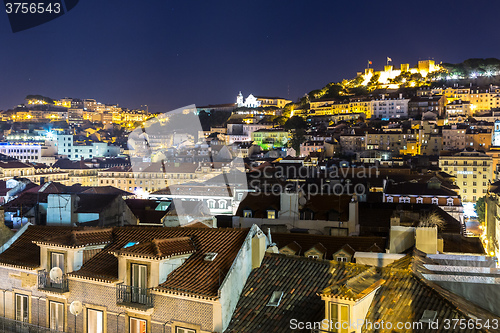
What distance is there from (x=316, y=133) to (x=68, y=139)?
55809 mm

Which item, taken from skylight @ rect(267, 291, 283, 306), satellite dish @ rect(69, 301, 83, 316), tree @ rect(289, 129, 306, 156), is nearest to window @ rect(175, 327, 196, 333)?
skylight @ rect(267, 291, 283, 306)

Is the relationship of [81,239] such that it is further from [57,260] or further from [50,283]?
[50,283]

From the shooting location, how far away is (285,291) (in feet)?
28.2

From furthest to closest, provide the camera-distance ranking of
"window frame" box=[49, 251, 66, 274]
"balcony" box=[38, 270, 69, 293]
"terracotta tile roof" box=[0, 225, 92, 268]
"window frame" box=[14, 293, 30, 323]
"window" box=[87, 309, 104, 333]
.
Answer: "terracotta tile roof" box=[0, 225, 92, 268], "window frame" box=[14, 293, 30, 323], "window frame" box=[49, 251, 66, 274], "balcony" box=[38, 270, 69, 293], "window" box=[87, 309, 104, 333]

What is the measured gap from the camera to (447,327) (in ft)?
23.3

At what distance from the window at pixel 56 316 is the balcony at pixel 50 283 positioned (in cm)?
31

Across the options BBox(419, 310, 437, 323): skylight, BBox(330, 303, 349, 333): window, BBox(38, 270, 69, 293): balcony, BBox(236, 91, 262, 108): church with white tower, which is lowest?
BBox(38, 270, 69, 293): balcony

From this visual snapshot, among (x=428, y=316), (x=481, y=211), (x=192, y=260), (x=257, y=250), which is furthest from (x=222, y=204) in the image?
(x=481, y=211)

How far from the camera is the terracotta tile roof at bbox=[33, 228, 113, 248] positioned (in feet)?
32.4

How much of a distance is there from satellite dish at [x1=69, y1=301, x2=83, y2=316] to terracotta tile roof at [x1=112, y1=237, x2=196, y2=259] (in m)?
1.64

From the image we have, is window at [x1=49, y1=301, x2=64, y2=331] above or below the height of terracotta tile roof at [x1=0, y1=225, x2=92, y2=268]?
below

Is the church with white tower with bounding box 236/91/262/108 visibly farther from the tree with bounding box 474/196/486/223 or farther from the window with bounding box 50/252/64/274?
the window with bounding box 50/252/64/274

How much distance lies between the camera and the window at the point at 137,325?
8.91 m

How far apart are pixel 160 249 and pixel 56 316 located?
9.91 feet
